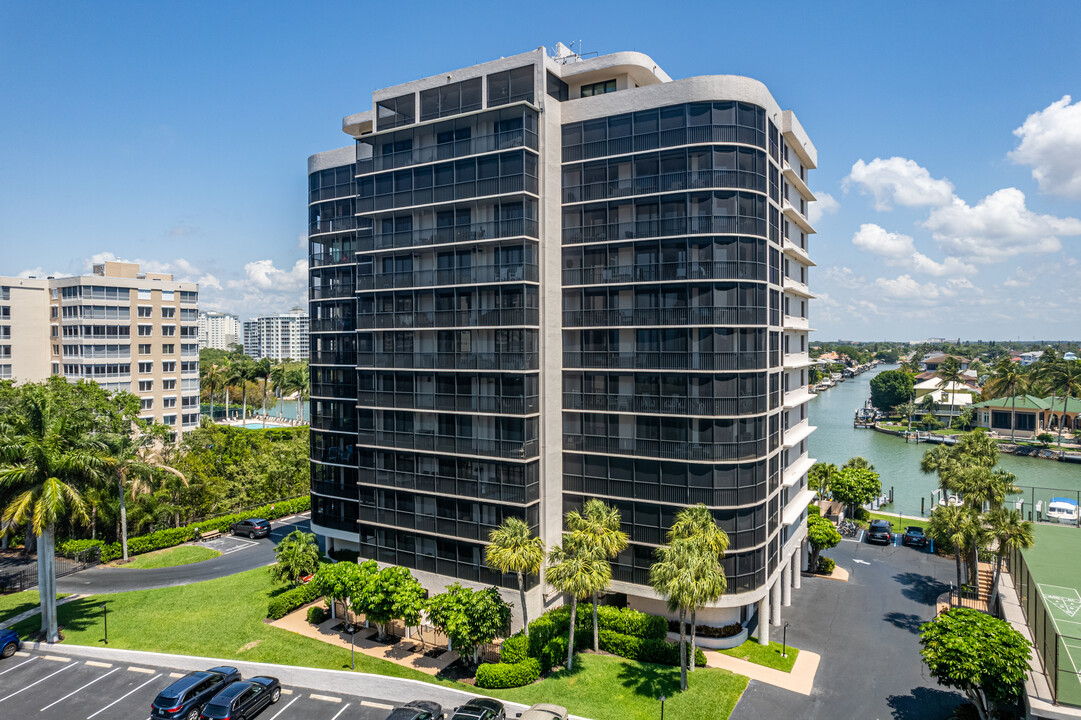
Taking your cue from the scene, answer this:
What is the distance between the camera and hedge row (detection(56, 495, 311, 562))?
50438mm

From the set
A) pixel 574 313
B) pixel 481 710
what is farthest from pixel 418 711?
pixel 574 313

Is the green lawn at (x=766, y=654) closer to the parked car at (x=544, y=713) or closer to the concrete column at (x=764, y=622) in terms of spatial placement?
the concrete column at (x=764, y=622)

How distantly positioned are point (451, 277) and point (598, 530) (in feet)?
54.6

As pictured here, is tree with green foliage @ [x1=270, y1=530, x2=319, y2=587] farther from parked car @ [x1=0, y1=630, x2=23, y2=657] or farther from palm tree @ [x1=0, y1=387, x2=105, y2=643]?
parked car @ [x1=0, y1=630, x2=23, y2=657]

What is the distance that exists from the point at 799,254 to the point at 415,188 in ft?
84.0

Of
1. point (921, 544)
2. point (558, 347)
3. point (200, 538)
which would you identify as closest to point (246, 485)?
point (200, 538)

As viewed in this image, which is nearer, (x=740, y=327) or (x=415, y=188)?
(x=740, y=327)

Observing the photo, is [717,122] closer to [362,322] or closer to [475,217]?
[475,217]

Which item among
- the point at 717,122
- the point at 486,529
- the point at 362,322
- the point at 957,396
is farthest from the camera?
the point at 957,396

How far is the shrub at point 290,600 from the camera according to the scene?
128 feet

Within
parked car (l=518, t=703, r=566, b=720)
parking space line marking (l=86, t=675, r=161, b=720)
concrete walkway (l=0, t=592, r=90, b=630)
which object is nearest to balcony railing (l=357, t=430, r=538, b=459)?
parked car (l=518, t=703, r=566, b=720)

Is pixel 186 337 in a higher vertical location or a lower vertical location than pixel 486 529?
higher

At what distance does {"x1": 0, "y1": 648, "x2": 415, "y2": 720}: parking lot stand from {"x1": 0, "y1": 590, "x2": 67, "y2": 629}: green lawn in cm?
790

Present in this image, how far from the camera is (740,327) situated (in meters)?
34.3
